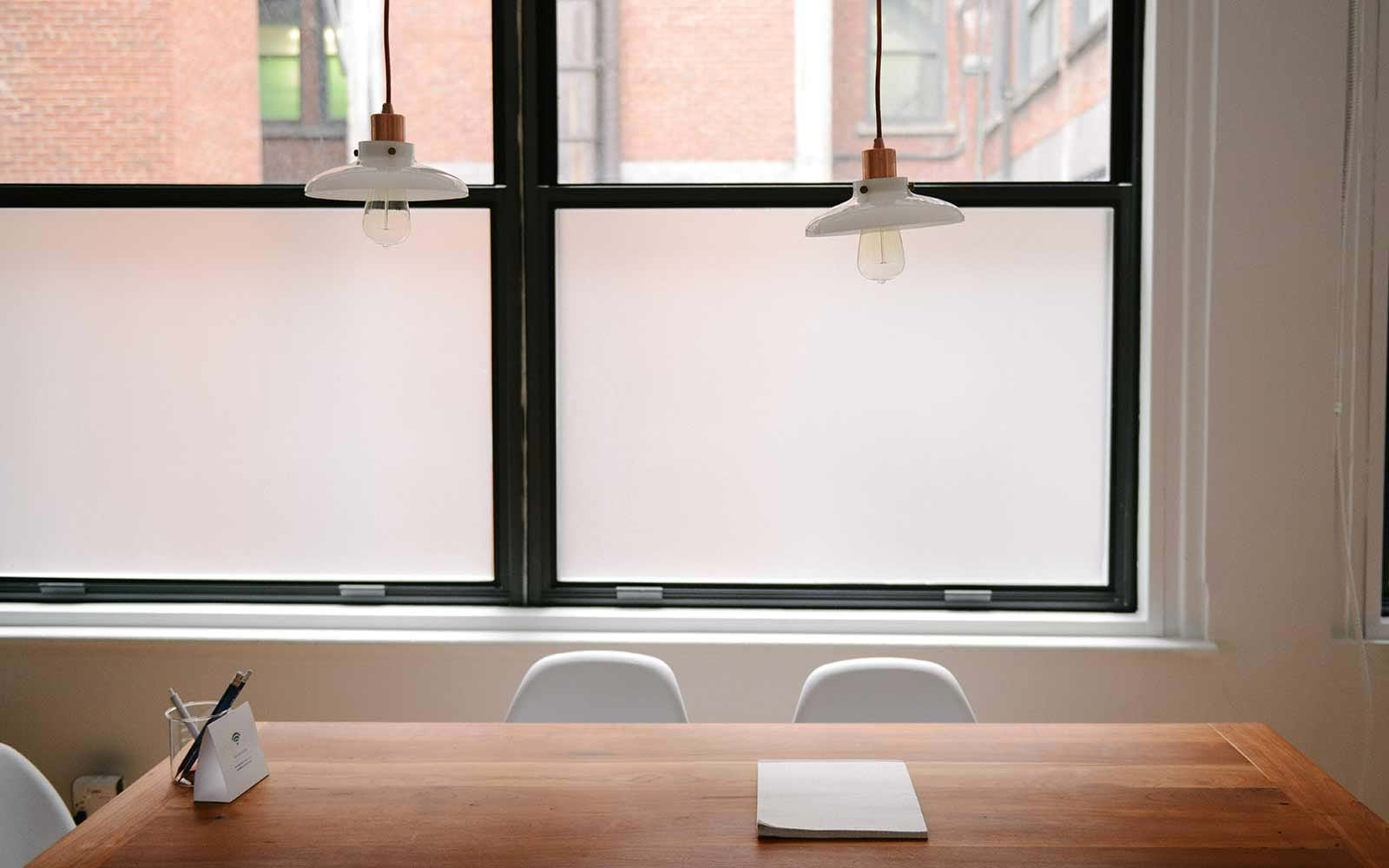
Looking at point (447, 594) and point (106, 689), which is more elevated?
point (447, 594)

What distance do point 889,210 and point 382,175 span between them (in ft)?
2.79

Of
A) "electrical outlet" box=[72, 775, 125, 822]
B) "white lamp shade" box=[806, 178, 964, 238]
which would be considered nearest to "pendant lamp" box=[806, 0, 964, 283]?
"white lamp shade" box=[806, 178, 964, 238]

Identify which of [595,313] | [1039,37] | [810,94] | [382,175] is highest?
[1039,37]

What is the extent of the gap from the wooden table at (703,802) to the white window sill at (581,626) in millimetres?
886

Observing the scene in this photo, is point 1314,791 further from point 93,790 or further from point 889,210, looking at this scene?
point 93,790

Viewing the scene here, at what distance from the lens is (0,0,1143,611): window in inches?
126

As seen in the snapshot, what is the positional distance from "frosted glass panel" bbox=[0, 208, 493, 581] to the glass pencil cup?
55.8 inches

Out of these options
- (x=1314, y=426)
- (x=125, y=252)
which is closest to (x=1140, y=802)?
(x=1314, y=426)

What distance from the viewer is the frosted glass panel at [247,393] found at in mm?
3256

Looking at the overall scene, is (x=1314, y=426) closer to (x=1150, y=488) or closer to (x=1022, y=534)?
A: (x=1150, y=488)

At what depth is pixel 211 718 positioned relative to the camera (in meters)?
1.84

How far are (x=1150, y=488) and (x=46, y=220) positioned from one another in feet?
11.4

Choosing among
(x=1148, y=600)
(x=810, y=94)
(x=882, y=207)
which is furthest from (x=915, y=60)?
(x=1148, y=600)

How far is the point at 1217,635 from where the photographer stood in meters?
3.04
